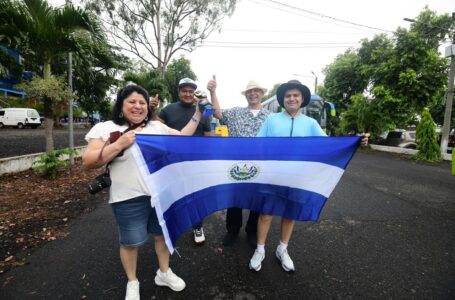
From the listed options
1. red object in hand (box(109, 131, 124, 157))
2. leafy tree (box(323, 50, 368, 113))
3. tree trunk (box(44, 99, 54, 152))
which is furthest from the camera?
leafy tree (box(323, 50, 368, 113))

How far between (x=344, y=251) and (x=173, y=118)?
8.98 ft

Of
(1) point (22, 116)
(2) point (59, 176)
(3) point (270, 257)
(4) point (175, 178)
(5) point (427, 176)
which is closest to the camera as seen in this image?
(4) point (175, 178)

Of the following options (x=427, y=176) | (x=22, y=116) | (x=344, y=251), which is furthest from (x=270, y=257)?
(x=22, y=116)

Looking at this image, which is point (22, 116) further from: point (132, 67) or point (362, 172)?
point (362, 172)

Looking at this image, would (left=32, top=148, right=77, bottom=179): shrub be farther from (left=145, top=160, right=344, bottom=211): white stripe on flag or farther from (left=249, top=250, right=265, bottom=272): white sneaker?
(left=249, top=250, right=265, bottom=272): white sneaker

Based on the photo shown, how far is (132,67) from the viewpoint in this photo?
75.9 ft

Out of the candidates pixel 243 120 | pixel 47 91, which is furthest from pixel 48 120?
pixel 243 120

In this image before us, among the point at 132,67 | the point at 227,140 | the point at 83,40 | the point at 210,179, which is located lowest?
the point at 210,179

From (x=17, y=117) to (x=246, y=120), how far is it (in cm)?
2846

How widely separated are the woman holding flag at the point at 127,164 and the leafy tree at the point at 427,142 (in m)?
13.9

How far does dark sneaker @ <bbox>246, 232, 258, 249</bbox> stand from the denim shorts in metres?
1.51

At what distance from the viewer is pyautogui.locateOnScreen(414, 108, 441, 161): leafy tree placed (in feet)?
38.0

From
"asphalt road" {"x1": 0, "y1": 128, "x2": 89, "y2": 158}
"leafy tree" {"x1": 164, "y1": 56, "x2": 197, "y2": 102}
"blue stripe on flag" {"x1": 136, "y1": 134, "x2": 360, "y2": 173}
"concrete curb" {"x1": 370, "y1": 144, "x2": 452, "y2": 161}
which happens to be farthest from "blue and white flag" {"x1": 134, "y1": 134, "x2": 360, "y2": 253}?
"leafy tree" {"x1": 164, "y1": 56, "x2": 197, "y2": 102}

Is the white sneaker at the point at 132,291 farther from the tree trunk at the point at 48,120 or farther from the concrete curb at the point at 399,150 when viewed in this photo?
the concrete curb at the point at 399,150
